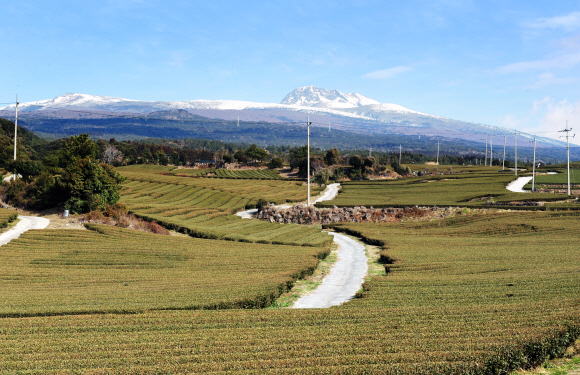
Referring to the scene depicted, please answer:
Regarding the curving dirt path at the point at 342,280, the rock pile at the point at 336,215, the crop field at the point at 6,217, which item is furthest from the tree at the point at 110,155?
the curving dirt path at the point at 342,280

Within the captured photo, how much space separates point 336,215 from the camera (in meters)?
78.3

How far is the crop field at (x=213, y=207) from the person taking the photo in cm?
Result: 5569

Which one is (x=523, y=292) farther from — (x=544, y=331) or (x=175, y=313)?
(x=175, y=313)

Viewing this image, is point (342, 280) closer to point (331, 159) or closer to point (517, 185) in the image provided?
point (517, 185)

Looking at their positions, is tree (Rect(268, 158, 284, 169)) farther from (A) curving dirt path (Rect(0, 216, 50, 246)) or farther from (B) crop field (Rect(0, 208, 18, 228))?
(B) crop field (Rect(0, 208, 18, 228))

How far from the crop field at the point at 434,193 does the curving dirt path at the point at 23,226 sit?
46.3 metres

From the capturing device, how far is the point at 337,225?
235ft

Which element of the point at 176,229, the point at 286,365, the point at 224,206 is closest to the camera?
the point at 286,365

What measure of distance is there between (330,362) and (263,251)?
97.0 feet

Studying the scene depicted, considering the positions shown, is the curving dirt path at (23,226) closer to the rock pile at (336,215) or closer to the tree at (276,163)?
the rock pile at (336,215)

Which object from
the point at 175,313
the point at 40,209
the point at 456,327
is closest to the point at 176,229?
the point at 40,209

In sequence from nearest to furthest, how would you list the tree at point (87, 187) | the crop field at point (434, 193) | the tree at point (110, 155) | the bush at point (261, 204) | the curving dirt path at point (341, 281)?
the curving dirt path at point (341, 281) → the tree at point (87, 187) → the crop field at point (434, 193) → the bush at point (261, 204) → the tree at point (110, 155)

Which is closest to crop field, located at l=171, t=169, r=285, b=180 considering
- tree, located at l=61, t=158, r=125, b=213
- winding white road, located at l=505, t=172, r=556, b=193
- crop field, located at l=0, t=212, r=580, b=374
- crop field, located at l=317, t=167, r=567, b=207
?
crop field, located at l=317, t=167, r=567, b=207

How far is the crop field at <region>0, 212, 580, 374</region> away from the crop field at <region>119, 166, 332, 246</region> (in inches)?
1113
